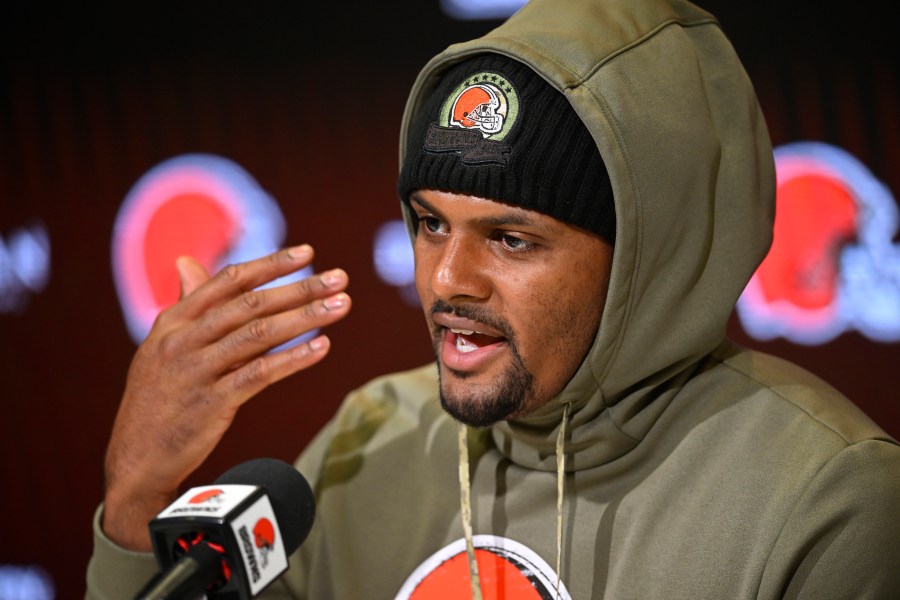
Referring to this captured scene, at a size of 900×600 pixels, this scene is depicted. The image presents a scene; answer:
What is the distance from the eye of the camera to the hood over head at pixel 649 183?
3.65 feet

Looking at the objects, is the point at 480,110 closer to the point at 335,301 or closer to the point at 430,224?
the point at 430,224

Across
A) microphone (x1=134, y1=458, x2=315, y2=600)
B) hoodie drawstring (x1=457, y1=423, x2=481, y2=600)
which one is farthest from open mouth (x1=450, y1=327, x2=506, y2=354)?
microphone (x1=134, y1=458, x2=315, y2=600)

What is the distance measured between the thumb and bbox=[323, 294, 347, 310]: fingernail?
231mm

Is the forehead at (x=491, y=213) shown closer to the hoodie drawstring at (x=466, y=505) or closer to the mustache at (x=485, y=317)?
the mustache at (x=485, y=317)

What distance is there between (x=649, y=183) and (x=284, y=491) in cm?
53

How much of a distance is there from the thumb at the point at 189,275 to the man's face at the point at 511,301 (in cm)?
37

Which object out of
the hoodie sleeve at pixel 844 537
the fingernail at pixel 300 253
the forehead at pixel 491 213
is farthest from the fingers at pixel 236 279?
the hoodie sleeve at pixel 844 537

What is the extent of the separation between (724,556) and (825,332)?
1.15 meters

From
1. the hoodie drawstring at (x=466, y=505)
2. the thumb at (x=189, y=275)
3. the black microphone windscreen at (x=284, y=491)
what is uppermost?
the thumb at (x=189, y=275)

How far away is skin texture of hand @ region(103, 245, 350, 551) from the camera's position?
123 cm

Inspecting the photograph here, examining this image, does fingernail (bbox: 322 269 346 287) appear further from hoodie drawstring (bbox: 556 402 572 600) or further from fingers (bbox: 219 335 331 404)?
hoodie drawstring (bbox: 556 402 572 600)

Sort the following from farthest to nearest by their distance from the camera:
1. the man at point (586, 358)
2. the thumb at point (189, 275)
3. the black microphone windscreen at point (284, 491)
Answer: the thumb at point (189, 275), the man at point (586, 358), the black microphone windscreen at point (284, 491)

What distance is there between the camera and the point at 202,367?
4.05 ft

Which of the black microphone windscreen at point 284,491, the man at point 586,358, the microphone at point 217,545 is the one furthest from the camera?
the man at point 586,358
